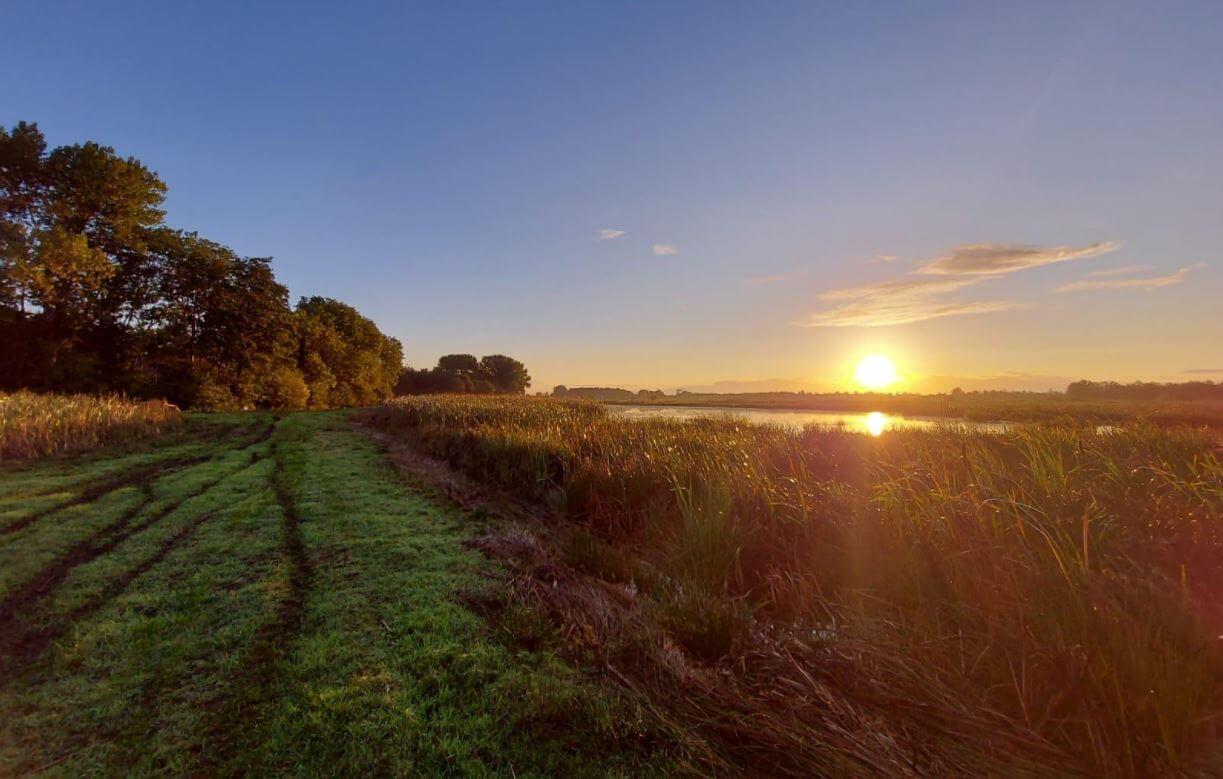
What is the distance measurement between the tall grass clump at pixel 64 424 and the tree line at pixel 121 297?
12.3 meters

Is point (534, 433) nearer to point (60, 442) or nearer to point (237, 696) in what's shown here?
point (237, 696)

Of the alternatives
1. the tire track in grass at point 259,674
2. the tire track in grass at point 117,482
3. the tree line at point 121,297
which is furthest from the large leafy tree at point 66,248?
the tire track in grass at point 259,674

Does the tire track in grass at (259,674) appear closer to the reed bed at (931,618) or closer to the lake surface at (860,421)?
the reed bed at (931,618)

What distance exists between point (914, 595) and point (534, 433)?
1028 centimetres

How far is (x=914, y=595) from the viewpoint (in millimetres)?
3891

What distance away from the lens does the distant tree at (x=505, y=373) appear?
261 feet

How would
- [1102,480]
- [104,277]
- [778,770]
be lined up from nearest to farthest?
[778,770] < [1102,480] < [104,277]

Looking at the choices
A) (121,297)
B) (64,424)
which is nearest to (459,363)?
(121,297)

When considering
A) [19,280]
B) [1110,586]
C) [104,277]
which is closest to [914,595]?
[1110,586]

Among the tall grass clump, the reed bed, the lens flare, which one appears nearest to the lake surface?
the lens flare

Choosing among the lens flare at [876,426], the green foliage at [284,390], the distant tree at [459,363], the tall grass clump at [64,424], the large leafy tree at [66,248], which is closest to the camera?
the tall grass clump at [64,424]

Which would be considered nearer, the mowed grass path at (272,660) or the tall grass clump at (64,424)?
the mowed grass path at (272,660)

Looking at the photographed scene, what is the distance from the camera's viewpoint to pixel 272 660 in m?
3.44

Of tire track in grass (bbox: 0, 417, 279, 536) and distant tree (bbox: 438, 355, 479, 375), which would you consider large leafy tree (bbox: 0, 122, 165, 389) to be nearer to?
tire track in grass (bbox: 0, 417, 279, 536)
